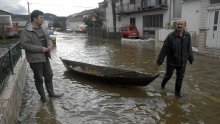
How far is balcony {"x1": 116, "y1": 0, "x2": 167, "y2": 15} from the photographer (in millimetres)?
24025

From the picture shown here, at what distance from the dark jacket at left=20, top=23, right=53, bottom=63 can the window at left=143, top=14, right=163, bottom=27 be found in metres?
21.2

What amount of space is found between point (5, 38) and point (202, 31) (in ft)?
75.8

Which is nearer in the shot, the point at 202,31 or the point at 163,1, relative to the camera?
the point at 202,31

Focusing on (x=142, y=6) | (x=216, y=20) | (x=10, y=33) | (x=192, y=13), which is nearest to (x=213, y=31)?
(x=216, y=20)

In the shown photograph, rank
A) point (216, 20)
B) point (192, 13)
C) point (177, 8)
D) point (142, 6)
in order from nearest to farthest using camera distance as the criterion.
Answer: point (216, 20) < point (192, 13) < point (177, 8) < point (142, 6)

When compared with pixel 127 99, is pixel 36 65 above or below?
above

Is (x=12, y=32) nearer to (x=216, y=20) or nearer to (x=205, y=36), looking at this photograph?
(x=205, y=36)

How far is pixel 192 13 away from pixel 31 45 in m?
15.5

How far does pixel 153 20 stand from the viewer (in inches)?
1056

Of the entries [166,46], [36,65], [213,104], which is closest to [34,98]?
[36,65]

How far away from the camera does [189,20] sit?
18609 mm

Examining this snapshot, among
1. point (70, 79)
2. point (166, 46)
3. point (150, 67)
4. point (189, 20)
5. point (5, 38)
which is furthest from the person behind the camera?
point (5, 38)

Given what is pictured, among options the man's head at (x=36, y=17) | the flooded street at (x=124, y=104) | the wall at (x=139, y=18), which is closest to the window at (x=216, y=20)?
the flooded street at (x=124, y=104)

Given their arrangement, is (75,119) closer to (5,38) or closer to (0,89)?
(0,89)
